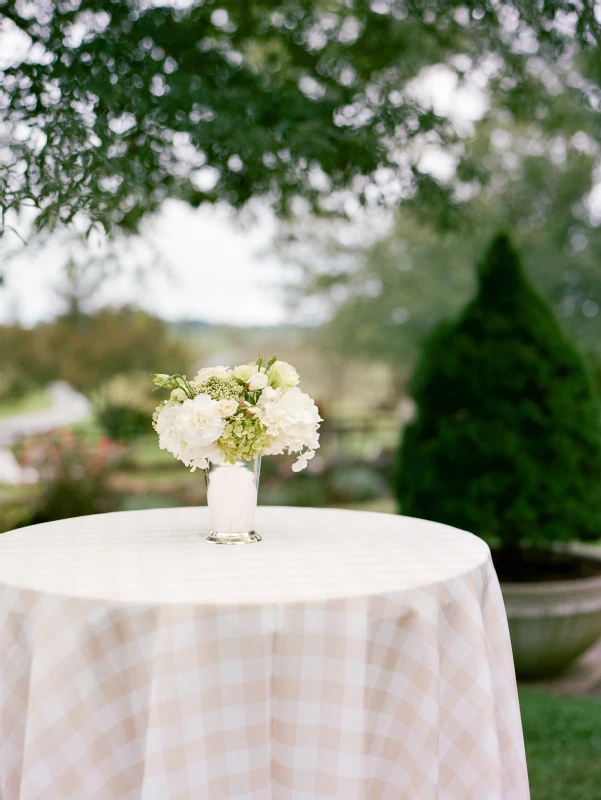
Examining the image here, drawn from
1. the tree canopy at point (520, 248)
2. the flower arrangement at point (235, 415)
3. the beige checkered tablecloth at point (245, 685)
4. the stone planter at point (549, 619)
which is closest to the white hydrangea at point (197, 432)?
the flower arrangement at point (235, 415)

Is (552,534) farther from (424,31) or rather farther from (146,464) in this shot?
(146,464)

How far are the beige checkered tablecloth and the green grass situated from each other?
10216 mm

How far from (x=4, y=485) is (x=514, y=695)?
6.46 meters

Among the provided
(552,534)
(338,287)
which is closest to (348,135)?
(552,534)

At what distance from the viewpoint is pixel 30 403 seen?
11695 mm

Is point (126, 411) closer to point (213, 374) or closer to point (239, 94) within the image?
point (239, 94)

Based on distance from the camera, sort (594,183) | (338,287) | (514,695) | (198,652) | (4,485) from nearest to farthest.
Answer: (198,652), (514,695), (4,485), (594,183), (338,287)

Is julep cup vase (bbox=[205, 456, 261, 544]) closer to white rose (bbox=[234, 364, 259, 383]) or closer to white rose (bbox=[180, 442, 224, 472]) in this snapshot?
white rose (bbox=[180, 442, 224, 472])

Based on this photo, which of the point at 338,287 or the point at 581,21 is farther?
Answer: the point at 338,287

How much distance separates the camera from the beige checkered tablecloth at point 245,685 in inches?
65.1

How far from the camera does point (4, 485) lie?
7602mm

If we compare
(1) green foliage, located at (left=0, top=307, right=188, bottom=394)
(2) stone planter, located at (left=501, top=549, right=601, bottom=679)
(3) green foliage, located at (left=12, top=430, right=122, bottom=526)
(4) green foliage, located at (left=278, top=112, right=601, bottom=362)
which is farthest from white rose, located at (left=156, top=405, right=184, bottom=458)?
(1) green foliage, located at (left=0, top=307, right=188, bottom=394)

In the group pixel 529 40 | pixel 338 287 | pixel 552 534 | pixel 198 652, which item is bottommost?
pixel 552 534

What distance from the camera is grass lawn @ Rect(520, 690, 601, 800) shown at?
298 centimetres
